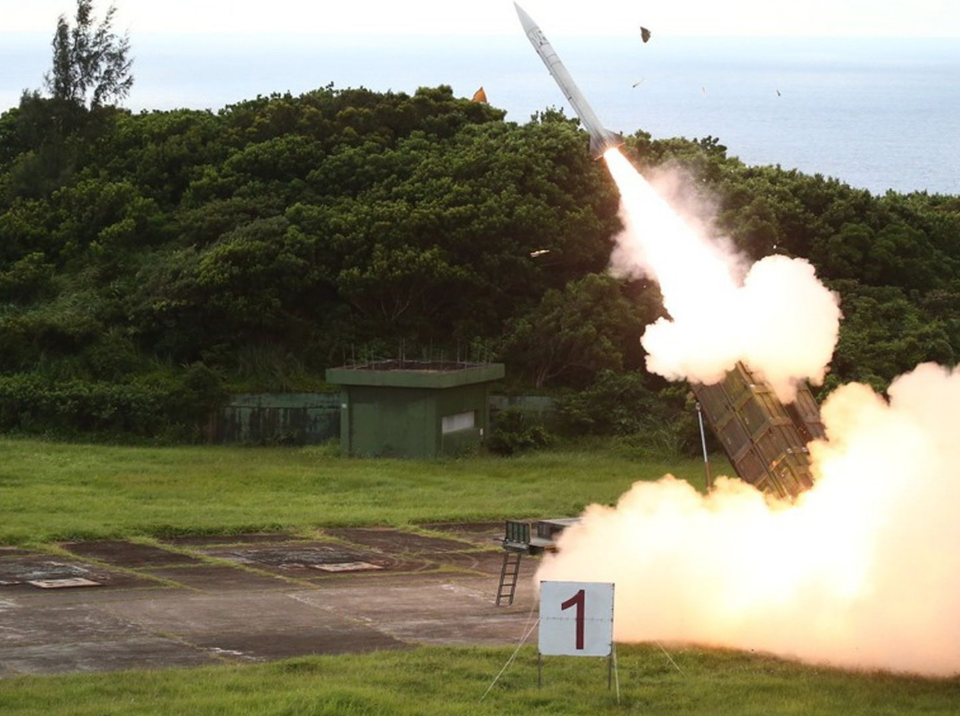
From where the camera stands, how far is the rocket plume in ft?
90.1

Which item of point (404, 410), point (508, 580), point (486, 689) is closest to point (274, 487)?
point (404, 410)

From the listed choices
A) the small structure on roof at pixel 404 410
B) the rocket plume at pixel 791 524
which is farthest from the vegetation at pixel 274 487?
the rocket plume at pixel 791 524

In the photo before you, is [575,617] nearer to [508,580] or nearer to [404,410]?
[508,580]

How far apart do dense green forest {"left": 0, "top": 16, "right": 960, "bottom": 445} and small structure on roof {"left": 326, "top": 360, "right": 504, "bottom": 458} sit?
4.24 meters

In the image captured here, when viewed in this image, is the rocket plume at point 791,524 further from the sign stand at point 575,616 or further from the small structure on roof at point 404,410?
the small structure on roof at point 404,410

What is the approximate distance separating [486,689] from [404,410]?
2710 cm

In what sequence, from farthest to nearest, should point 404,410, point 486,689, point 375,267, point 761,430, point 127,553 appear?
1. point 375,267
2. point 404,410
3. point 127,553
4. point 761,430
5. point 486,689

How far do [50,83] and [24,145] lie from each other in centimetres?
311

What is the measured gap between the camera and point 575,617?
24562 mm

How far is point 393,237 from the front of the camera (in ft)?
190

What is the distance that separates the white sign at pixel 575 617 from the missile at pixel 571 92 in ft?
38.0

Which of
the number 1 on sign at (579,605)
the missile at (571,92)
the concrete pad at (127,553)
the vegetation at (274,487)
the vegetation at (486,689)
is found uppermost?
the missile at (571,92)

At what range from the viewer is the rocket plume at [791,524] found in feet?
90.1

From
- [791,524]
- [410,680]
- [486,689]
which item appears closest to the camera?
[486,689]
